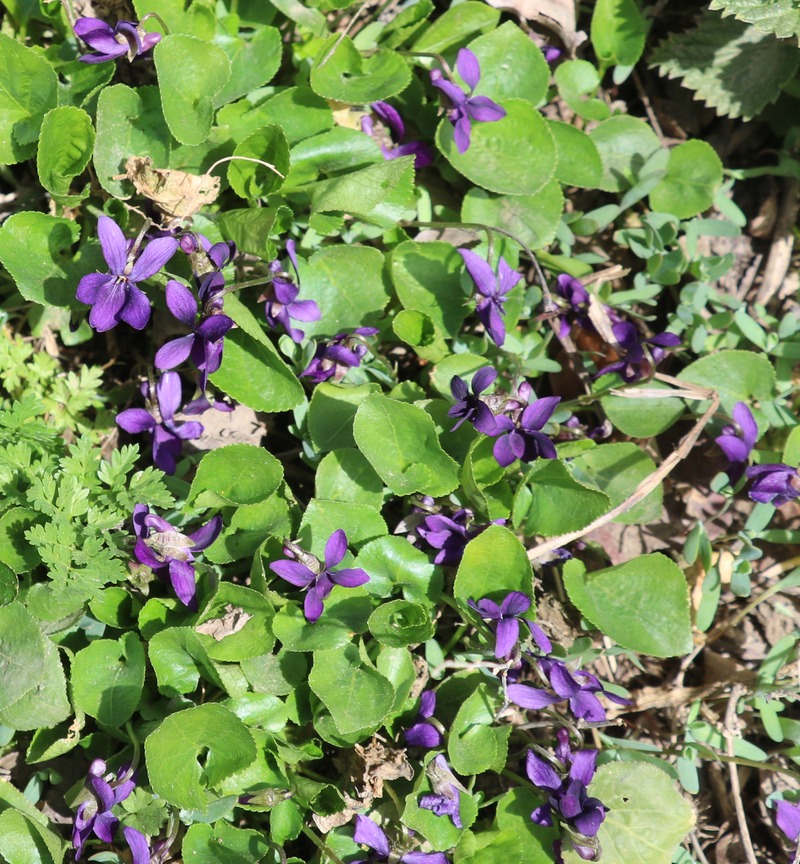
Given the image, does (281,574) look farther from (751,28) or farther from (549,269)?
(751,28)

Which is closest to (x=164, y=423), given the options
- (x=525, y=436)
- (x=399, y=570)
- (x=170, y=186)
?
(x=170, y=186)

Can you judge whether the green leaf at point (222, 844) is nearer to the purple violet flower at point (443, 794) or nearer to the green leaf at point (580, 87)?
the purple violet flower at point (443, 794)

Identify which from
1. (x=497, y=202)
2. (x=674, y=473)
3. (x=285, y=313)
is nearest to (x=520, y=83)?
(x=497, y=202)

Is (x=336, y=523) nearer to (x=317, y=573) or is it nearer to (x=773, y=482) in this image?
(x=317, y=573)

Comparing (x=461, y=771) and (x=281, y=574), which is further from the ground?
(x=281, y=574)

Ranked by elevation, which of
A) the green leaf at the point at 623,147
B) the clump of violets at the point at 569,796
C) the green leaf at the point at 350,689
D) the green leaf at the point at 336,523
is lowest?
the clump of violets at the point at 569,796

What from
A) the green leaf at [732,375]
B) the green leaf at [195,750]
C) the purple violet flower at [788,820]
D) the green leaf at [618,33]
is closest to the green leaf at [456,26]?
the green leaf at [618,33]

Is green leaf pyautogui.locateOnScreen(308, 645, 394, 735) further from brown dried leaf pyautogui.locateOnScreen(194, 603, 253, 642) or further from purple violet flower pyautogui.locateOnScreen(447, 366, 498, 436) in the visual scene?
purple violet flower pyautogui.locateOnScreen(447, 366, 498, 436)
